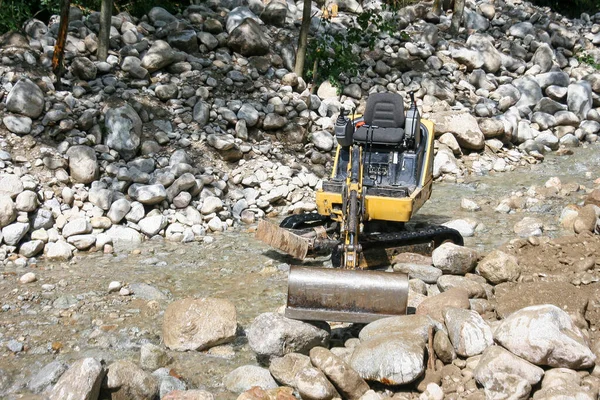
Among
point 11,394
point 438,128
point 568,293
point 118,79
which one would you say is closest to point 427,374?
point 568,293

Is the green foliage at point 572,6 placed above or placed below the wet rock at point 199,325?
above

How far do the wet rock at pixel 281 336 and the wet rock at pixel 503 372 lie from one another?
4.57 feet

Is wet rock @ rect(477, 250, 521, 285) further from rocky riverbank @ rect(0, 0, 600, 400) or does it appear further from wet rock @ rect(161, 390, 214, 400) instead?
wet rock @ rect(161, 390, 214, 400)

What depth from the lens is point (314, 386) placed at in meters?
4.71

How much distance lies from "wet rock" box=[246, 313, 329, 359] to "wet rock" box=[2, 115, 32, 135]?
6.20 metres

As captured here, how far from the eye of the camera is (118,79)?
1198 centimetres

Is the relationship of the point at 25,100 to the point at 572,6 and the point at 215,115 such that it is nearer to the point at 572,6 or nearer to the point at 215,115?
the point at 215,115

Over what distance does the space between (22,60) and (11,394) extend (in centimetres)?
777

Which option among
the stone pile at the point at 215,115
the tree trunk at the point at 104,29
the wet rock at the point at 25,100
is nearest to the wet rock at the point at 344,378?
the stone pile at the point at 215,115

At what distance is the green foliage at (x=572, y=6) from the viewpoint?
75.2ft

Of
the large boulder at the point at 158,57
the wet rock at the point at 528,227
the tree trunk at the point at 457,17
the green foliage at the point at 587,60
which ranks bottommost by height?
the wet rock at the point at 528,227

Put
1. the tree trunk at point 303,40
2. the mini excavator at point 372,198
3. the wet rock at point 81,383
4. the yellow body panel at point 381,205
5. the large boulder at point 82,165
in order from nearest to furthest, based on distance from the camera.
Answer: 1. the wet rock at point 81,383
2. the mini excavator at point 372,198
3. the yellow body panel at point 381,205
4. the large boulder at point 82,165
5. the tree trunk at point 303,40

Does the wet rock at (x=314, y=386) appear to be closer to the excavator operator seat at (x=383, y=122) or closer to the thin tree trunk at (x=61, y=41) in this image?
the excavator operator seat at (x=383, y=122)

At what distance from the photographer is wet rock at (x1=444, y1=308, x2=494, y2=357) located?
5.00 m
